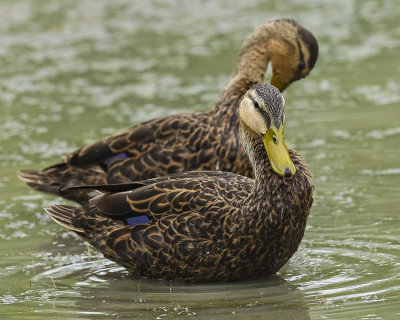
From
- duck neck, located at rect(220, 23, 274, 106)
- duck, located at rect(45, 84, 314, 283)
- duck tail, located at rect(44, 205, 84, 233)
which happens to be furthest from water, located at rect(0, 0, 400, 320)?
duck neck, located at rect(220, 23, 274, 106)

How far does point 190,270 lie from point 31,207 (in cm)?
269

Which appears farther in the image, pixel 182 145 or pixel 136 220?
pixel 182 145

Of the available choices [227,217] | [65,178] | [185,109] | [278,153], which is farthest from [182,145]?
[185,109]

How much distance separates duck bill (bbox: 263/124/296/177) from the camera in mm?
6002

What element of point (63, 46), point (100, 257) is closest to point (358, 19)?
point (63, 46)

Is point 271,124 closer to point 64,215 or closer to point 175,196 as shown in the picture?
point 175,196

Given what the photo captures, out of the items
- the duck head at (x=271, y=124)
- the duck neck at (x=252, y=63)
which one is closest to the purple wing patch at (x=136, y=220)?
the duck head at (x=271, y=124)

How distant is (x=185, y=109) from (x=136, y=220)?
5.23 meters

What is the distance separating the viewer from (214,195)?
6309 millimetres

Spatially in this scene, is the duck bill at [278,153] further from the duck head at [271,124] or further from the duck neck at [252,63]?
the duck neck at [252,63]

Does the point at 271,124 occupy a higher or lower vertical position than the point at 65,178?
higher

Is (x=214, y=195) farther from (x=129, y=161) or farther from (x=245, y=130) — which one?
(x=129, y=161)

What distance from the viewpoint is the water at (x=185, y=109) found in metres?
5.89

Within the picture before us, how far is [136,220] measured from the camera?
6.48m
